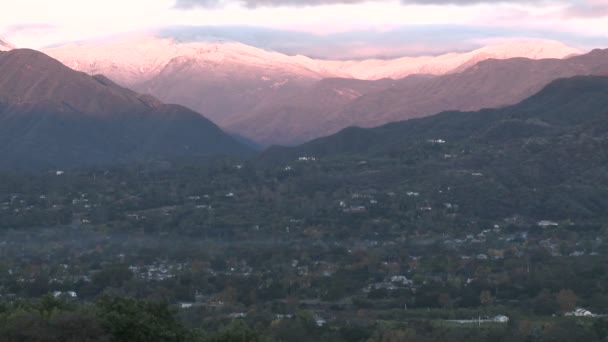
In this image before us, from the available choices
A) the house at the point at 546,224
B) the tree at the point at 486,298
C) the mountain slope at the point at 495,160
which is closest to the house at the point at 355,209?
the mountain slope at the point at 495,160

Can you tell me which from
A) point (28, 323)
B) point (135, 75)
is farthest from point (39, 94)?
point (28, 323)

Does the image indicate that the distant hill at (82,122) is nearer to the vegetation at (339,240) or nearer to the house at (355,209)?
the vegetation at (339,240)

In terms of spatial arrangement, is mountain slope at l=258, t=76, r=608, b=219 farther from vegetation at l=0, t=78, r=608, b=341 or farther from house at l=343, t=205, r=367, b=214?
house at l=343, t=205, r=367, b=214

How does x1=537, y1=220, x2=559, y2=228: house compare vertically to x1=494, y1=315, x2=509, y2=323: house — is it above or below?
below

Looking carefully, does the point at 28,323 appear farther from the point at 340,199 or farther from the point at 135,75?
the point at 135,75

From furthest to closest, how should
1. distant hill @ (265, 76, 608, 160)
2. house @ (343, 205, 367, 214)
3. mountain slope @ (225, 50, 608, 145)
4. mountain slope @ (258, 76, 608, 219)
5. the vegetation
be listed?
1. mountain slope @ (225, 50, 608, 145)
2. distant hill @ (265, 76, 608, 160)
3. house @ (343, 205, 367, 214)
4. mountain slope @ (258, 76, 608, 219)
5. the vegetation

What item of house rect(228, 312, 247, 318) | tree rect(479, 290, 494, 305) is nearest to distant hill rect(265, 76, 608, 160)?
tree rect(479, 290, 494, 305)

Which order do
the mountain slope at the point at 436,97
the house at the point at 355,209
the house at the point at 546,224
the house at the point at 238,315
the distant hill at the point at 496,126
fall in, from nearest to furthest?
the house at the point at 238,315 → the house at the point at 546,224 → the house at the point at 355,209 → the distant hill at the point at 496,126 → the mountain slope at the point at 436,97
